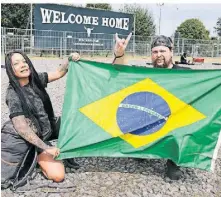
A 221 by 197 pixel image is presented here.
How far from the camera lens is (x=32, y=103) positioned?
4590mm

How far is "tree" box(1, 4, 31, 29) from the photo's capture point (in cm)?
3847

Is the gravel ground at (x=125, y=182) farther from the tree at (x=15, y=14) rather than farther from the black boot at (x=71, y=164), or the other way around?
the tree at (x=15, y=14)

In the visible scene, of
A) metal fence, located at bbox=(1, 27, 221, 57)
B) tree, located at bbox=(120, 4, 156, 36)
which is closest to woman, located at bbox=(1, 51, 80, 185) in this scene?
metal fence, located at bbox=(1, 27, 221, 57)

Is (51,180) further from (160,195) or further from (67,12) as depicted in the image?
(67,12)

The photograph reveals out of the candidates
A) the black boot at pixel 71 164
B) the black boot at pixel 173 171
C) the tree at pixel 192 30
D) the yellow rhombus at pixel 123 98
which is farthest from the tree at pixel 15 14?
the black boot at pixel 173 171

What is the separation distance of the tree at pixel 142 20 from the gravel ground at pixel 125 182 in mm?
39934

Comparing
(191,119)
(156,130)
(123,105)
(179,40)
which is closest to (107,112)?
(123,105)

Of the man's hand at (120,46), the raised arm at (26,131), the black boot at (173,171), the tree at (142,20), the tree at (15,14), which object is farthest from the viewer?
the tree at (142,20)

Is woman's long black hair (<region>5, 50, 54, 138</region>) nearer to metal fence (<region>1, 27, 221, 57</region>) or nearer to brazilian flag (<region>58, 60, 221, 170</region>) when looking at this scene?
brazilian flag (<region>58, 60, 221, 170</region>)

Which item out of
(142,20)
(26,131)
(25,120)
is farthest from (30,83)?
(142,20)

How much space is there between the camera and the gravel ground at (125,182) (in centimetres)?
444

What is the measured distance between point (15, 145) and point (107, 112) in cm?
122

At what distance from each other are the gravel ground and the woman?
0.25 m

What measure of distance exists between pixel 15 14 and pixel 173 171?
1443 inches
